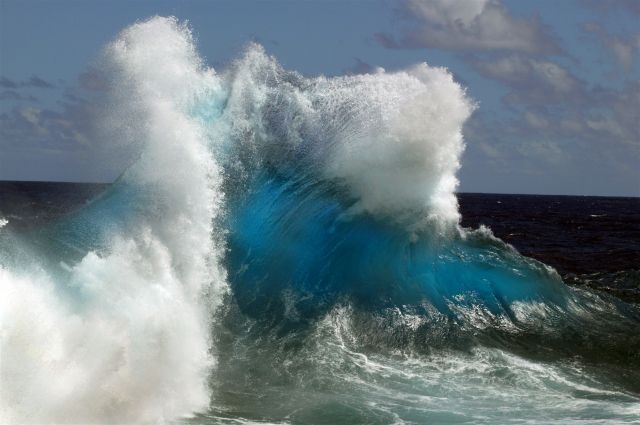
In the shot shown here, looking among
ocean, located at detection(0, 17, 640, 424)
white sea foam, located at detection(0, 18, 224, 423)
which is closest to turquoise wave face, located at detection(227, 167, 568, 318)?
ocean, located at detection(0, 17, 640, 424)

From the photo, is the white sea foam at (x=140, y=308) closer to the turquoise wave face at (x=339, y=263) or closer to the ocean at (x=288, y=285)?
the ocean at (x=288, y=285)

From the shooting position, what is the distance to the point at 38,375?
870 cm

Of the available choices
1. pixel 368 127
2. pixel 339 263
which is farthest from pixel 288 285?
pixel 368 127

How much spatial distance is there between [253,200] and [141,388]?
6.47 m

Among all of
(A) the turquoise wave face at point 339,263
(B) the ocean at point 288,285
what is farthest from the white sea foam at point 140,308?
(A) the turquoise wave face at point 339,263

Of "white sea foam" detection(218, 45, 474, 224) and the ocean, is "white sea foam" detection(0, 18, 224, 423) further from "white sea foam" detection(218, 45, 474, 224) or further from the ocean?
"white sea foam" detection(218, 45, 474, 224)

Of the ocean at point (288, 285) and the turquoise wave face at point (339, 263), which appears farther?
the turquoise wave face at point (339, 263)

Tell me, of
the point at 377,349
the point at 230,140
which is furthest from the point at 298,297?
the point at 230,140

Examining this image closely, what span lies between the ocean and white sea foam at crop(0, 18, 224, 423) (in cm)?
3

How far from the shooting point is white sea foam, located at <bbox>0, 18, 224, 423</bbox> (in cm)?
880

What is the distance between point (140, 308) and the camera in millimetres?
10039

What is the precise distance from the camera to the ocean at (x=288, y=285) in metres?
9.62

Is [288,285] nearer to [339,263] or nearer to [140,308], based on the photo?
[339,263]

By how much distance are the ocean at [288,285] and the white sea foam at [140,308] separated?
0.03 m
